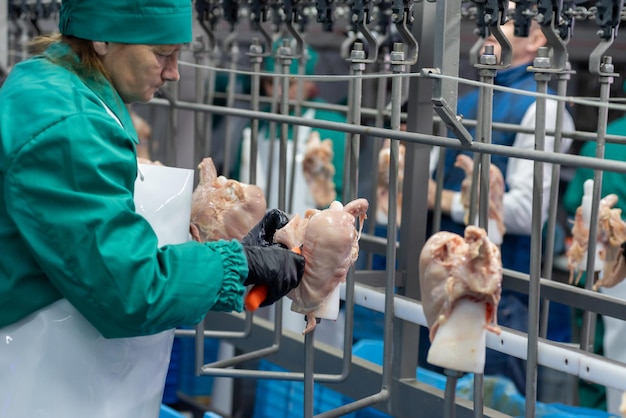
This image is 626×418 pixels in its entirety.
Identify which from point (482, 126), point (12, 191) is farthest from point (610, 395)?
point (12, 191)

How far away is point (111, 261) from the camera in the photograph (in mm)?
1679

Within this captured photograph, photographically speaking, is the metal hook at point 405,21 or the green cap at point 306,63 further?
the green cap at point 306,63

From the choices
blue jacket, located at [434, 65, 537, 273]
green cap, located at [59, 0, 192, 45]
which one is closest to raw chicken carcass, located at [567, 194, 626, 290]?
blue jacket, located at [434, 65, 537, 273]

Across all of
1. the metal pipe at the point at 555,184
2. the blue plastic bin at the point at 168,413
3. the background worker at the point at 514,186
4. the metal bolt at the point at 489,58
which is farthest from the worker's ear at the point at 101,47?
the background worker at the point at 514,186

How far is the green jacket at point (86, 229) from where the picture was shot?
66.2 inches

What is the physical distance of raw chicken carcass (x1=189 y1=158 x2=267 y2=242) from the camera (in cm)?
236

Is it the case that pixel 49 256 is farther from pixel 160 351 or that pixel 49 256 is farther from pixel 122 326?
pixel 160 351

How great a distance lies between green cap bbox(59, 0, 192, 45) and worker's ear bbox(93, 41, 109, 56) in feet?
0.05

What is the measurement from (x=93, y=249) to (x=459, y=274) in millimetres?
639

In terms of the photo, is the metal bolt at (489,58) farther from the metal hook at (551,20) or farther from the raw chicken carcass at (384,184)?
the raw chicken carcass at (384,184)

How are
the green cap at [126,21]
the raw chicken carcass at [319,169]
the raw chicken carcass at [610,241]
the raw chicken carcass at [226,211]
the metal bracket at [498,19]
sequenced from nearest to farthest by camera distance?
the green cap at [126,21] < the metal bracket at [498,19] < the raw chicken carcass at [226,211] < the raw chicken carcass at [610,241] < the raw chicken carcass at [319,169]

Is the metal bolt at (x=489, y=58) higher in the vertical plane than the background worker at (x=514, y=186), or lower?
higher

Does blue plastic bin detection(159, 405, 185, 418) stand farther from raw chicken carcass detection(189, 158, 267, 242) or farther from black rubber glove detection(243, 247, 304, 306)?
black rubber glove detection(243, 247, 304, 306)

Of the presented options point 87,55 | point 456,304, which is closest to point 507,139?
point 456,304
